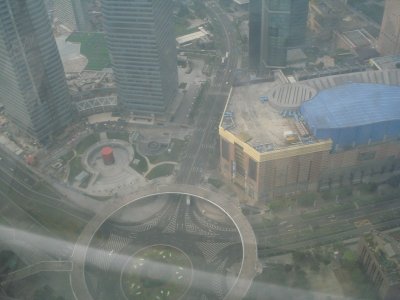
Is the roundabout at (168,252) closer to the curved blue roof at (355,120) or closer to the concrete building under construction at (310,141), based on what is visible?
the concrete building under construction at (310,141)

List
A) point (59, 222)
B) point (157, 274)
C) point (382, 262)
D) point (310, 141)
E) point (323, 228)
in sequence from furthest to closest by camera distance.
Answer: point (59, 222) < point (310, 141) < point (323, 228) < point (157, 274) < point (382, 262)

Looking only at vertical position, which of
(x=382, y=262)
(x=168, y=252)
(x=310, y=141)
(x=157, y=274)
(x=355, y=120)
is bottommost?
(x=157, y=274)

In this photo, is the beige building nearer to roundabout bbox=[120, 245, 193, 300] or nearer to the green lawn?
roundabout bbox=[120, 245, 193, 300]

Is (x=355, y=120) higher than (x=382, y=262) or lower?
higher

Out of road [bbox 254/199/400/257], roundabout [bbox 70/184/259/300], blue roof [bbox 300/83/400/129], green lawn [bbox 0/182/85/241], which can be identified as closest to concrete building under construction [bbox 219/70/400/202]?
blue roof [bbox 300/83/400/129]

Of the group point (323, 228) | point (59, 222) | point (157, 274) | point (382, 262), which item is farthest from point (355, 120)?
point (59, 222)

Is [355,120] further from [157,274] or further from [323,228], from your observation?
[157,274]

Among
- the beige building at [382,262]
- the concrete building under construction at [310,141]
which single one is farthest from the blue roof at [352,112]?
the beige building at [382,262]
